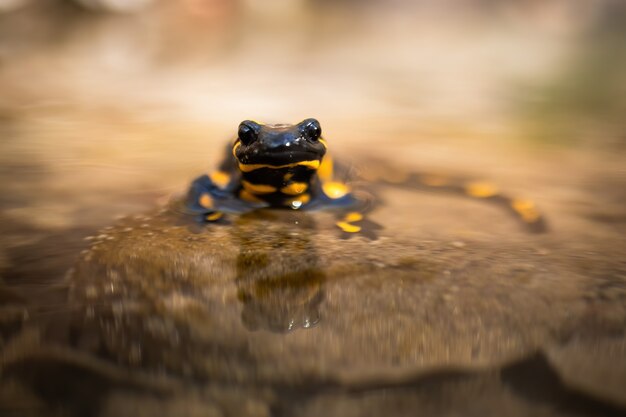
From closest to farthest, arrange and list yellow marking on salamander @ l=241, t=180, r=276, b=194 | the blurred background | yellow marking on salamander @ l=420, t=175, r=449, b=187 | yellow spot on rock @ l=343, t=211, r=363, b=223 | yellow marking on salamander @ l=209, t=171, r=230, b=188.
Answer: yellow spot on rock @ l=343, t=211, r=363, b=223 < yellow marking on salamander @ l=241, t=180, r=276, b=194 < yellow marking on salamander @ l=209, t=171, r=230, b=188 < yellow marking on salamander @ l=420, t=175, r=449, b=187 < the blurred background

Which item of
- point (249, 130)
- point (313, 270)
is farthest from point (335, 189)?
point (313, 270)

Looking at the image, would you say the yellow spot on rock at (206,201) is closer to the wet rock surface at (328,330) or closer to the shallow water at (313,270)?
the shallow water at (313,270)

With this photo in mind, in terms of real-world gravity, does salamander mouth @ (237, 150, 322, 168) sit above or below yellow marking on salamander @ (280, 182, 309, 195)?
above

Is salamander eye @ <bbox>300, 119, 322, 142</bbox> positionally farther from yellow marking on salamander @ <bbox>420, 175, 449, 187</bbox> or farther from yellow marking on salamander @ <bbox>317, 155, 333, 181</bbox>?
yellow marking on salamander @ <bbox>420, 175, 449, 187</bbox>

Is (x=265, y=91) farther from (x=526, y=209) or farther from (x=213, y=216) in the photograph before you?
(x=526, y=209)

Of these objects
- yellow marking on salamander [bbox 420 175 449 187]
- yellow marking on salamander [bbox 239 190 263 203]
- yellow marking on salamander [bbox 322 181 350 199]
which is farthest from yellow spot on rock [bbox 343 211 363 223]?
yellow marking on salamander [bbox 420 175 449 187]
